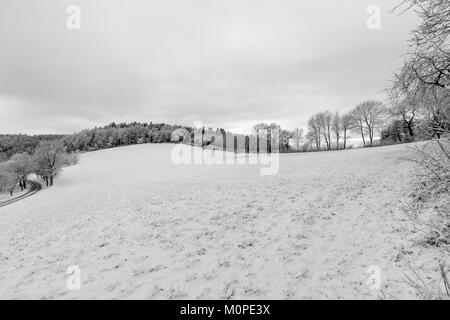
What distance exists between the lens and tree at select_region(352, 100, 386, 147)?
4854 centimetres

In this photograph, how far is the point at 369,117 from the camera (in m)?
49.8

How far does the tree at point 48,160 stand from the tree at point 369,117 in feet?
212

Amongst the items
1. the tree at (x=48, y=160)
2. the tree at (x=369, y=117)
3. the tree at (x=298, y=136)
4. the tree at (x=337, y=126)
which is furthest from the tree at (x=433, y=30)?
the tree at (x=298, y=136)

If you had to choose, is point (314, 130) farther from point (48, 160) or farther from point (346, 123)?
point (48, 160)

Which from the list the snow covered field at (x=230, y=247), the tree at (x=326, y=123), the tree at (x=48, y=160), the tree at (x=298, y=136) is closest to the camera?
the snow covered field at (x=230, y=247)

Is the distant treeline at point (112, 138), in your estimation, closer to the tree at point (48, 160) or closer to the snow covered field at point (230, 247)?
the tree at point (48, 160)

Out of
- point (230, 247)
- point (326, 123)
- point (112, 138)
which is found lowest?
point (230, 247)

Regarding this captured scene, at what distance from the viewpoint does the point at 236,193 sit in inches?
555

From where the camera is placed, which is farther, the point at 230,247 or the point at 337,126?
the point at 337,126

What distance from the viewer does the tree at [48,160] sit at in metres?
40.2

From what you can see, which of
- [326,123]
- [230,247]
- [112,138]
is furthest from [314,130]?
[112,138]

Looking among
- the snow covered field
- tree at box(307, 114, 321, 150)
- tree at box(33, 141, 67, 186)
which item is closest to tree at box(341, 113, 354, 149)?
tree at box(307, 114, 321, 150)

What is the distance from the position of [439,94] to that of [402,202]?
17.8 feet

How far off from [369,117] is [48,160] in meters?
67.7
